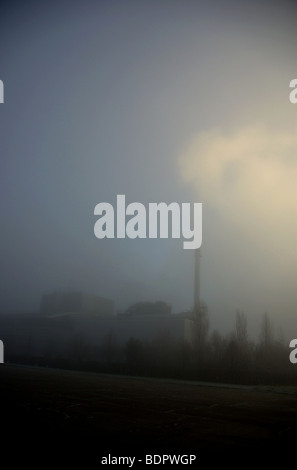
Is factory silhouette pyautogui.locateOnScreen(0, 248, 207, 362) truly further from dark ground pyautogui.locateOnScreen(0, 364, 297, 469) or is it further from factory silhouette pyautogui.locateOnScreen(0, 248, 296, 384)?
dark ground pyautogui.locateOnScreen(0, 364, 297, 469)

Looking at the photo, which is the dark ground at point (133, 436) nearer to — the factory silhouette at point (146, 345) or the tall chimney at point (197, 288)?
the factory silhouette at point (146, 345)

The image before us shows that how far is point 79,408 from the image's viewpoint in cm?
856

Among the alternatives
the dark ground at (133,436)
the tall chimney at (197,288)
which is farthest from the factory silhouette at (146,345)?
the dark ground at (133,436)

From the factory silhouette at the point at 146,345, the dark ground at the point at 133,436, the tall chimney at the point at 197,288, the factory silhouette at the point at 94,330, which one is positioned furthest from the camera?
the factory silhouette at the point at 94,330

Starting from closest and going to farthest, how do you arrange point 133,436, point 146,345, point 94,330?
1. point 133,436
2. point 146,345
3. point 94,330

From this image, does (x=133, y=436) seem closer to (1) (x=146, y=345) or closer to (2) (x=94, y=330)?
(1) (x=146, y=345)

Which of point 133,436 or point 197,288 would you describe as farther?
point 197,288

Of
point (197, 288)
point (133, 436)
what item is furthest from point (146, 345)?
point (133, 436)

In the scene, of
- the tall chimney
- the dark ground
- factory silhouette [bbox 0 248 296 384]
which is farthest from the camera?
the tall chimney

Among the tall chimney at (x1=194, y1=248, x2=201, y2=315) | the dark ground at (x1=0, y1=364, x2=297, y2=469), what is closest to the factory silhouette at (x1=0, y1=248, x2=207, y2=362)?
the tall chimney at (x1=194, y1=248, x2=201, y2=315)

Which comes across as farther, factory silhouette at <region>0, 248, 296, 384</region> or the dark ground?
factory silhouette at <region>0, 248, 296, 384</region>

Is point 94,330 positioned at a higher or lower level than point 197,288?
lower

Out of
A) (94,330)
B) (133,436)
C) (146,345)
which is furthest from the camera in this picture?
(94,330)

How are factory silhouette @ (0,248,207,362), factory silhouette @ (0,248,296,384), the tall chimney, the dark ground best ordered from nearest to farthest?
1. the dark ground
2. factory silhouette @ (0,248,296,384)
3. the tall chimney
4. factory silhouette @ (0,248,207,362)
